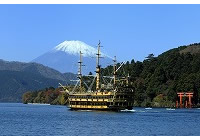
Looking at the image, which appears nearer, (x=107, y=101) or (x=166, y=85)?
(x=107, y=101)

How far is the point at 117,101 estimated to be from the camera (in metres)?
119

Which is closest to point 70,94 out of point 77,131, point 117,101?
point 117,101

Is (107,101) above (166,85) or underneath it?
underneath

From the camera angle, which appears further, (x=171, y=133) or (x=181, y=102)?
(x=181, y=102)

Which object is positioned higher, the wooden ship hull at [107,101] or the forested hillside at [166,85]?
the forested hillside at [166,85]

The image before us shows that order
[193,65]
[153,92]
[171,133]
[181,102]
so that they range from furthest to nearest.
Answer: [193,65] → [153,92] → [181,102] → [171,133]

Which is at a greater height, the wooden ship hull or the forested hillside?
the forested hillside

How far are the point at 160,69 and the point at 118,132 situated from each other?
12945 centimetres

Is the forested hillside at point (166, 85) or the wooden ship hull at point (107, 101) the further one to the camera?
the forested hillside at point (166, 85)

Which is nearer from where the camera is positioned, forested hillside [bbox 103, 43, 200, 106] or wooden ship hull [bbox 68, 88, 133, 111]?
wooden ship hull [bbox 68, 88, 133, 111]

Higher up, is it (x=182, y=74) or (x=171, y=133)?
(x=182, y=74)

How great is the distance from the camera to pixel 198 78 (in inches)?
6850
